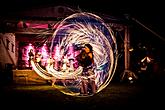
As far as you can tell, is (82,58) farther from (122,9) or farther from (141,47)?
(141,47)

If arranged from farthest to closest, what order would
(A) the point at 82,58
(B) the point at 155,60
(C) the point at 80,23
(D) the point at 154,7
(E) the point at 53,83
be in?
(B) the point at 155,60, (D) the point at 154,7, (C) the point at 80,23, (E) the point at 53,83, (A) the point at 82,58

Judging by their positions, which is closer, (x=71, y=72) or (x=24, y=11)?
(x=71, y=72)

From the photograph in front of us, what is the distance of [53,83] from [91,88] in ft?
11.7

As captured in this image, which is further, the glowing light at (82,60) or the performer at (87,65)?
the glowing light at (82,60)

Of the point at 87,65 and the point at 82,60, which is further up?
the point at 82,60

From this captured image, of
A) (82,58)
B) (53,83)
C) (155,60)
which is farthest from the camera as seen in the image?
(155,60)

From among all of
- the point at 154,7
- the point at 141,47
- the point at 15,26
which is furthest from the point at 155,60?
the point at 15,26

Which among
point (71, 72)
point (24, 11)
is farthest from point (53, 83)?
point (24, 11)

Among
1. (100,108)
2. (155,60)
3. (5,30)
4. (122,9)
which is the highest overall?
(122,9)

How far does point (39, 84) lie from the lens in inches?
541

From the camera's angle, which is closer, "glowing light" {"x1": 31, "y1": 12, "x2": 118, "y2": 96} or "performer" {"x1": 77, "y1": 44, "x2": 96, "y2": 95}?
"performer" {"x1": 77, "y1": 44, "x2": 96, "y2": 95}

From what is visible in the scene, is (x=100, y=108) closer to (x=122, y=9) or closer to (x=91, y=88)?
(x=91, y=88)

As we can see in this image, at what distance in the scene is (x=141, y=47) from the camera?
59.2ft

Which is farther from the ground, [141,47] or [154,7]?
[154,7]
